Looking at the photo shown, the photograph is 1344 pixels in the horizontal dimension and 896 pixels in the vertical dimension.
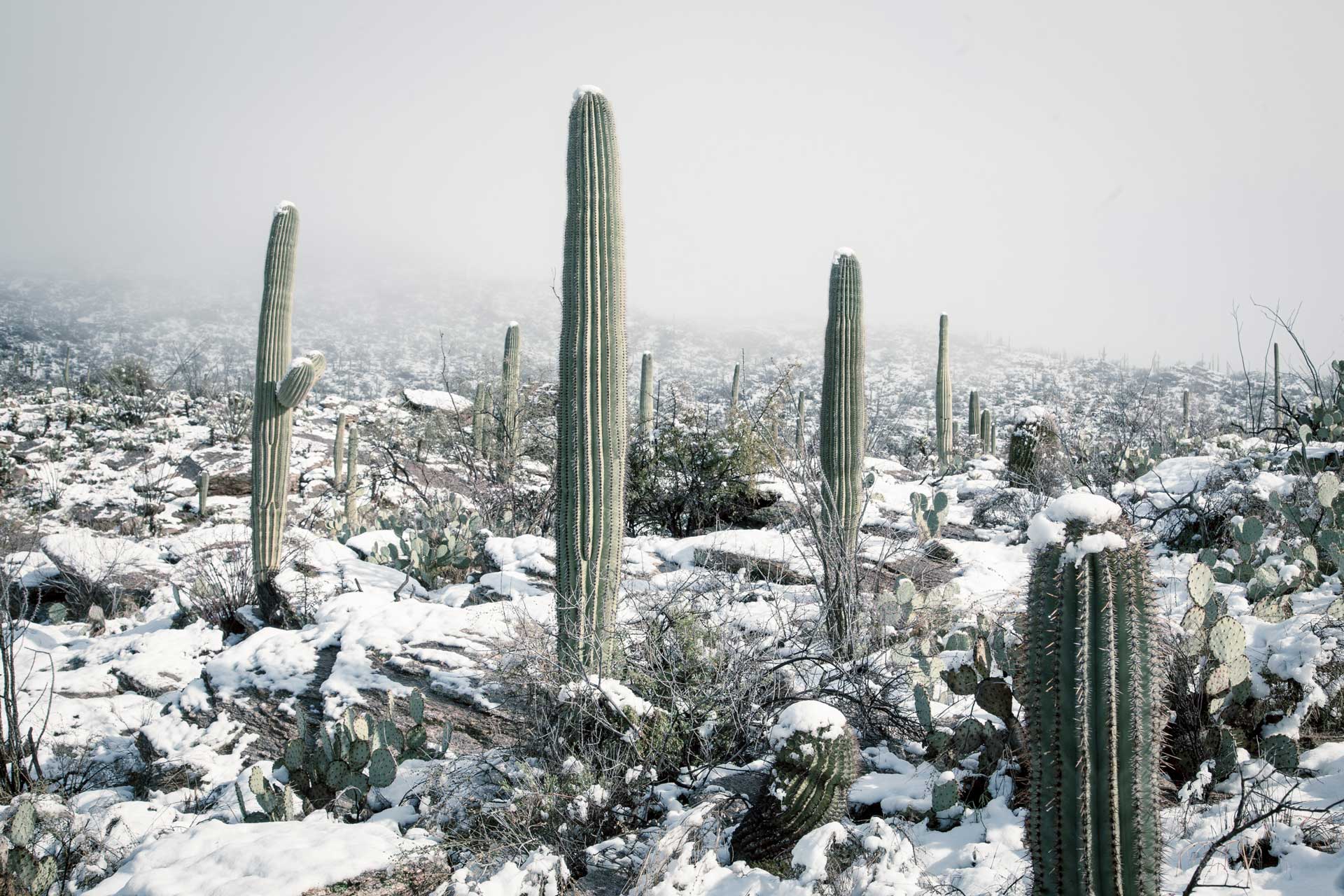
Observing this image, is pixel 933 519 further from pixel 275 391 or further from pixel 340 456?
pixel 340 456


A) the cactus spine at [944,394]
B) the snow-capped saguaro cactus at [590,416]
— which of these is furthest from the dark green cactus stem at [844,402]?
the cactus spine at [944,394]

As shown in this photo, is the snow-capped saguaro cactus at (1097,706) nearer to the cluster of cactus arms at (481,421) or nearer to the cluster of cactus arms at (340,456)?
the cluster of cactus arms at (481,421)

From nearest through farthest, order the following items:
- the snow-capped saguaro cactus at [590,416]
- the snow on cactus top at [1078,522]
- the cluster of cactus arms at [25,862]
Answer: the snow on cactus top at [1078,522] → the cluster of cactus arms at [25,862] → the snow-capped saguaro cactus at [590,416]

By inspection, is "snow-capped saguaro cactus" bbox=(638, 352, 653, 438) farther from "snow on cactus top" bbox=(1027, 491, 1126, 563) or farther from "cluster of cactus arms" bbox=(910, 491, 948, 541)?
"snow on cactus top" bbox=(1027, 491, 1126, 563)

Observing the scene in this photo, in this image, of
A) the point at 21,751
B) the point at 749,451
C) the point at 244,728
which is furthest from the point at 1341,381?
the point at 21,751

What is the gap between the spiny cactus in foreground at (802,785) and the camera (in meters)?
→ 2.67

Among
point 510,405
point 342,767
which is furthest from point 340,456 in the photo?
point 342,767

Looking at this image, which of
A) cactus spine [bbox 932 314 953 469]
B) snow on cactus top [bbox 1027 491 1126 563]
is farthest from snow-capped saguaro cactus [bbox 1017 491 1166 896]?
cactus spine [bbox 932 314 953 469]

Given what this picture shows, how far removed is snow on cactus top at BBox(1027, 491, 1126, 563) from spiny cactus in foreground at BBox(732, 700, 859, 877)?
3.63 feet

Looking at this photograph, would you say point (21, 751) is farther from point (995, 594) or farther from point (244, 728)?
point (995, 594)

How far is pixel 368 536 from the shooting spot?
7.87 metres

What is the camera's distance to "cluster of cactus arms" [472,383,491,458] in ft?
36.1

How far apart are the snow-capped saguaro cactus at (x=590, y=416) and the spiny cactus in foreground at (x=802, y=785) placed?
1.37 meters

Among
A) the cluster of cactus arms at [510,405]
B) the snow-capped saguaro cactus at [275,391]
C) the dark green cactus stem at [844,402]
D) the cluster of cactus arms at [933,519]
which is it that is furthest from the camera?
the cluster of cactus arms at [510,405]
